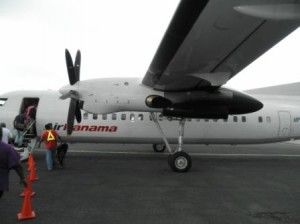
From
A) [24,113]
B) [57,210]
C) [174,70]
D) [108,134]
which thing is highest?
[174,70]

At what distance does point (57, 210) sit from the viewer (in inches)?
246

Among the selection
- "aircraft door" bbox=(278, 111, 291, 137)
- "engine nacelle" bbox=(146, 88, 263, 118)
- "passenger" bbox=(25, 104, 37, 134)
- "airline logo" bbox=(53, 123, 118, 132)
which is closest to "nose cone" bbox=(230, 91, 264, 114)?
"engine nacelle" bbox=(146, 88, 263, 118)

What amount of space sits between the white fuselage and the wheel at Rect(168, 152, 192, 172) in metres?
2.62

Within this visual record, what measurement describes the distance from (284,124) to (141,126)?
685cm

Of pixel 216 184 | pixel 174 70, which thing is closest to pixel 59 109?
pixel 174 70

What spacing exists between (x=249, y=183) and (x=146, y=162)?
508 centimetres

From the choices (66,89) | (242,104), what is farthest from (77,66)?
(242,104)

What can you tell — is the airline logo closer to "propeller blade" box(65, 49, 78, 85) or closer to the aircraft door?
"propeller blade" box(65, 49, 78, 85)

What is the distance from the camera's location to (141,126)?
532 inches

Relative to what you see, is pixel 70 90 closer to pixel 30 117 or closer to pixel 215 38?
pixel 30 117

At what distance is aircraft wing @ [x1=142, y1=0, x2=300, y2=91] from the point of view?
15.4 feet

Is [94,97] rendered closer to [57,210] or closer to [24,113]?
[57,210]

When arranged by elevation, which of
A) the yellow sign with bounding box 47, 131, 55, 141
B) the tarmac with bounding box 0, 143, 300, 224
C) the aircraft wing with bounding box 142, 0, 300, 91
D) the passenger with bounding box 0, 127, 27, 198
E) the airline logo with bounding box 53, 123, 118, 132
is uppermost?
the aircraft wing with bounding box 142, 0, 300, 91

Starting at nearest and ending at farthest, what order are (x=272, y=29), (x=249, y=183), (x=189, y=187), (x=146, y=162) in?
(x=272, y=29) < (x=189, y=187) < (x=249, y=183) < (x=146, y=162)
